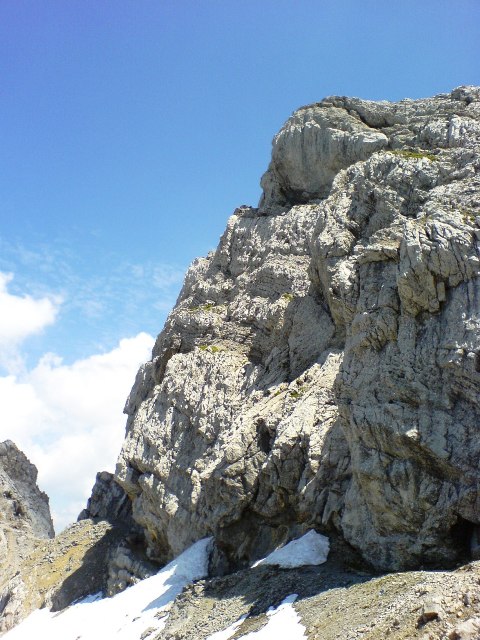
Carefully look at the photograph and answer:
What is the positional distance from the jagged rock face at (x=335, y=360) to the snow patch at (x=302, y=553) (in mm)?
950

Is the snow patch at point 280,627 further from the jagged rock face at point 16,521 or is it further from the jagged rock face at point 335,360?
the jagged rock face at point 16,521

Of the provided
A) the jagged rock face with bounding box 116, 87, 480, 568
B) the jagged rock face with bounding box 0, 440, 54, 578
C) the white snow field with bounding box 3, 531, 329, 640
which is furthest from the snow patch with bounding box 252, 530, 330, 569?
the jagged rock face with bounding box 0, 440, 54, 578

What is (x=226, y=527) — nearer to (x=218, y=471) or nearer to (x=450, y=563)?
(x=218, y=471)

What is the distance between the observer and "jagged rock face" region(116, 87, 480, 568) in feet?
85.8

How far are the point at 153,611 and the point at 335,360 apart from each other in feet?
61.1

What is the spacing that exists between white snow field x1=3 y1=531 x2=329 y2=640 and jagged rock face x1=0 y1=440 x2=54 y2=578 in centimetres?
1472

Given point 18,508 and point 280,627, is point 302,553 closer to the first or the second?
point 280,627

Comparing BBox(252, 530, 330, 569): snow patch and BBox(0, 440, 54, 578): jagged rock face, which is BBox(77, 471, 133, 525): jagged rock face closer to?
BBox(0, 440, 54, 578): jagged rock face

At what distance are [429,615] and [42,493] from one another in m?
67.0

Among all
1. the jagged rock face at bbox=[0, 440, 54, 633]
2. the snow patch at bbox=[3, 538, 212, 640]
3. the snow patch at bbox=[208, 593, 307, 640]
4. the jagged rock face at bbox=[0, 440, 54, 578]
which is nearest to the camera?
the snow patch at bbox=[208, 593, 307, 640]

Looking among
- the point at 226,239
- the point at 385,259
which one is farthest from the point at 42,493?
the point at 385,259

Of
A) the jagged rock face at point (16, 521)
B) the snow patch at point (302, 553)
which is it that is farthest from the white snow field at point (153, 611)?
the jagged rock face at point (16, 521)

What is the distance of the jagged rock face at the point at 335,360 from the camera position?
85.8ft

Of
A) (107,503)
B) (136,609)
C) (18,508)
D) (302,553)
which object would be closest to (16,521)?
(18,508)
